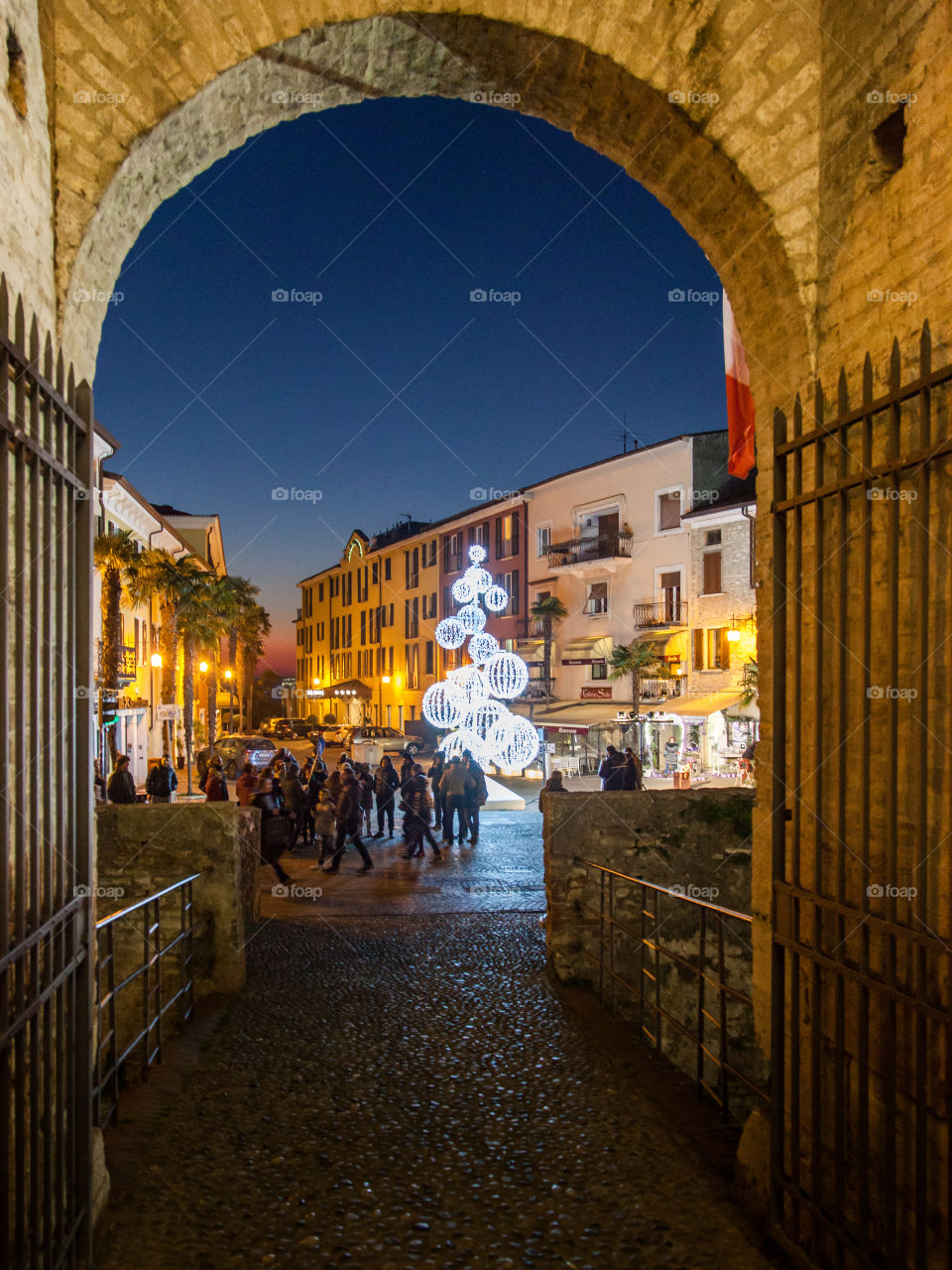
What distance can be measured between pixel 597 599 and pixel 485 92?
24312 mm

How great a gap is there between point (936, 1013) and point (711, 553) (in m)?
22.7

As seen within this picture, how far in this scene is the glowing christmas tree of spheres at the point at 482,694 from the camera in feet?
59.9

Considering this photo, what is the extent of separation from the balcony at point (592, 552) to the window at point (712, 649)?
12.8 feet

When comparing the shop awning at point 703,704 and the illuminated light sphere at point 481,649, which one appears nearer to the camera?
the illuminated light sphere at point 481,649

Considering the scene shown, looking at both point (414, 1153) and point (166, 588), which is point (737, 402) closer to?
point (414, 1153)

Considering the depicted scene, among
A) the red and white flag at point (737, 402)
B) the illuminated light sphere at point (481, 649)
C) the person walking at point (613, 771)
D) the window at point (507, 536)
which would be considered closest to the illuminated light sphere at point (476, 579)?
the illuminated light sphere at point (481, 649)

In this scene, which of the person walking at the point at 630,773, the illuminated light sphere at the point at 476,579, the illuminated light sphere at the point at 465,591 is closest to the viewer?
the person walking at the point at 630,773

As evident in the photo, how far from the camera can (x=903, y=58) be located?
3.33 meters

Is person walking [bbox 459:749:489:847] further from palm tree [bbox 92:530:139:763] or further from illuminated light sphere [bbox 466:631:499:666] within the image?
palm tree [bbox 92:530:139:763]

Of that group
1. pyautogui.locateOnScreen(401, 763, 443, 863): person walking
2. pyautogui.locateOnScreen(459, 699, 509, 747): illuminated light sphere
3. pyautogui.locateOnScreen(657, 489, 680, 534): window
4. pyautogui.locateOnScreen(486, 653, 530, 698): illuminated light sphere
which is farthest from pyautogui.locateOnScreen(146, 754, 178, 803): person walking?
pyautogui.locateOnScreen(657, 489, 680, 534): window

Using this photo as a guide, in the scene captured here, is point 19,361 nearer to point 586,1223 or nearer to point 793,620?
point 793,620

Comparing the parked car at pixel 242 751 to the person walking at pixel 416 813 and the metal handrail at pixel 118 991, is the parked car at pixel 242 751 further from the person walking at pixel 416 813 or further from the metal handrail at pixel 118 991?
the metal handrail at pixel 118 991

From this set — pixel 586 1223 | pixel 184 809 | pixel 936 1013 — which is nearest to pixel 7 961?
pixel 586 1223

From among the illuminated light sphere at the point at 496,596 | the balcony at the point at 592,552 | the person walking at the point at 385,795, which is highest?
the balcony at the point at 592,552
